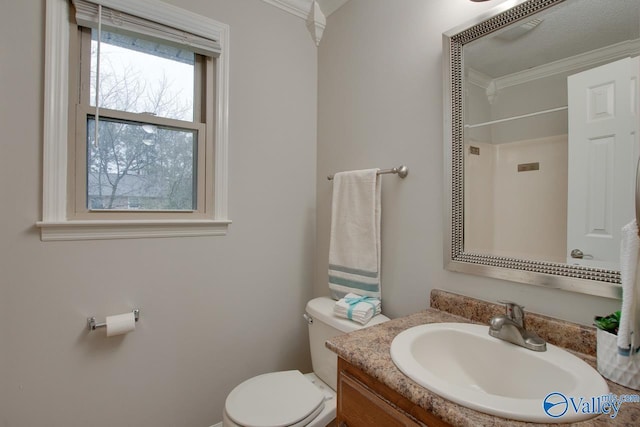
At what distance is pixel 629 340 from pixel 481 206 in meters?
0.53

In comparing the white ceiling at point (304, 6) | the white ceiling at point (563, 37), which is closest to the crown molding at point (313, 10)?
the white ceiling at point (304, 6)

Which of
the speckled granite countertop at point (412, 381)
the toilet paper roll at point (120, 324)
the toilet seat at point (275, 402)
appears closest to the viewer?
the speckled granite countertop at point (412, 381)

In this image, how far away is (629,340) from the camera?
0.63 metres

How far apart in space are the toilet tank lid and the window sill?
60 centimetres

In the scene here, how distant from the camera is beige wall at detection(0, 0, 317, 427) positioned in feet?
3.52

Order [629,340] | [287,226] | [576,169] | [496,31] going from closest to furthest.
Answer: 1. [629,340]
2. [576,169]
3. [496,31]
4. [287,226]

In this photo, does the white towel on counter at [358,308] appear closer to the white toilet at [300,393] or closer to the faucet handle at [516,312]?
the white toilet at [300,393]

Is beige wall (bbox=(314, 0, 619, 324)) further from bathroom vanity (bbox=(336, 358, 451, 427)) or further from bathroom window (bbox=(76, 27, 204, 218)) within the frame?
bathroom window (bbox=(76, 27, 204, 218))

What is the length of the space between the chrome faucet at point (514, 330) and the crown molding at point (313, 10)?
1.73 metres

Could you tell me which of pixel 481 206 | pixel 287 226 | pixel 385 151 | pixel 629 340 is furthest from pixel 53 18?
pixel 629 340

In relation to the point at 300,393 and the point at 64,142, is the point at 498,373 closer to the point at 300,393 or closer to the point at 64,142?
the point at 300,393

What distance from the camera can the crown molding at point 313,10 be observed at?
1681 mm

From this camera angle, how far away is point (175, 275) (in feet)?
4.50

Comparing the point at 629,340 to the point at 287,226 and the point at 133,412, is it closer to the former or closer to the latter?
the point at 287,226
